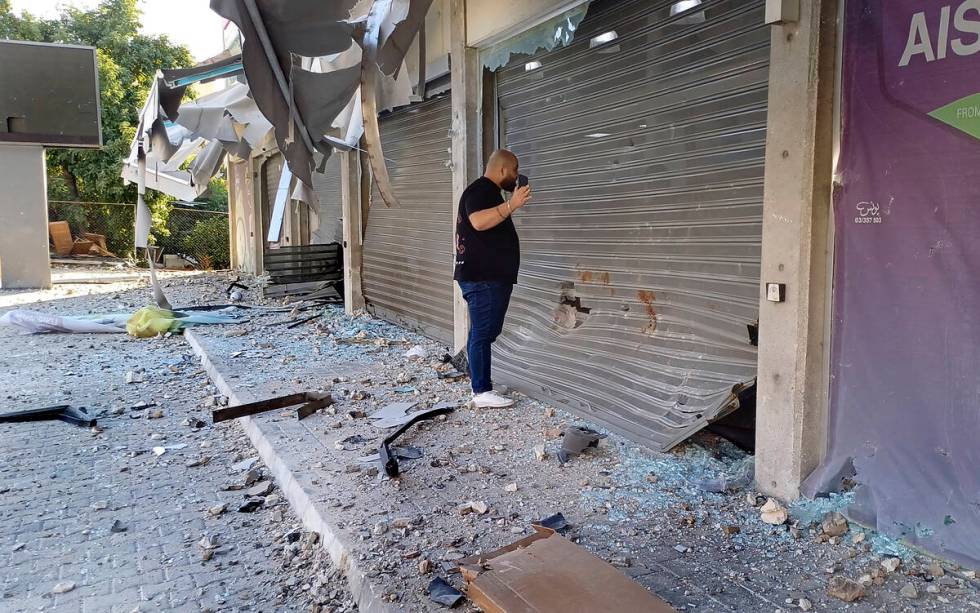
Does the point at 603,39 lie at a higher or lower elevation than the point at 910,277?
higher

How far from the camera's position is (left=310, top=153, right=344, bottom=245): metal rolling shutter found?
36.0 ft

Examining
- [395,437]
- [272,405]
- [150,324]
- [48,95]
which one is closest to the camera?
[395,437]

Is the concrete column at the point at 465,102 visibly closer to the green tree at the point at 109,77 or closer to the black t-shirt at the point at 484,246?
the black t-shirt at the point at 484,246

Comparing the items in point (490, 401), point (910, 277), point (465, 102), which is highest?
point (465, 102)

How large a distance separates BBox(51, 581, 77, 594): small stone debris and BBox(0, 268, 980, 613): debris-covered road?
0.09 feet

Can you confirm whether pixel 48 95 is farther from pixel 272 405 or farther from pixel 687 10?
pixel 687 10

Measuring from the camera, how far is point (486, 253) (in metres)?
4.57

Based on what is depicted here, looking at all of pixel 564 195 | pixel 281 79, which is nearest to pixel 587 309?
pixel 564 195

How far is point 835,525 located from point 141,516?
3.39 metres

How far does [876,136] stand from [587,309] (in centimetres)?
249

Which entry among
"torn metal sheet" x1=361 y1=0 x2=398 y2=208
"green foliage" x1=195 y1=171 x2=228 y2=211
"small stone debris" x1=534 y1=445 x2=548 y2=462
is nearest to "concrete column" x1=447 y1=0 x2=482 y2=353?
"torn metal sheet" x1=361 y1=0 x2=398 y2=208

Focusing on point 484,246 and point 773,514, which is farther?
point 484,246

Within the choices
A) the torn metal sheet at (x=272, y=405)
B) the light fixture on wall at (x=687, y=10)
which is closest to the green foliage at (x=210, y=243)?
the torn metal sheet at (x=272, y=405)

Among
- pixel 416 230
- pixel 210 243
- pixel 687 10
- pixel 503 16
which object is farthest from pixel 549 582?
pixel 210 243
